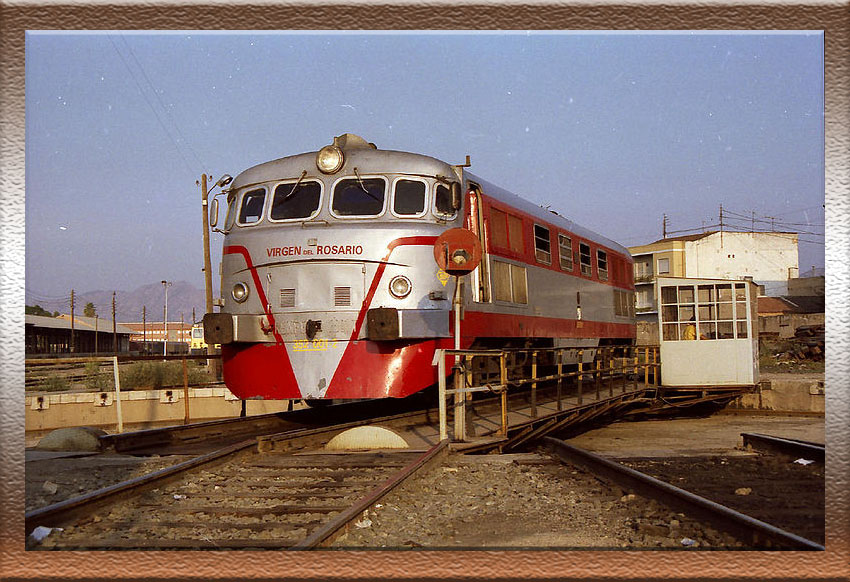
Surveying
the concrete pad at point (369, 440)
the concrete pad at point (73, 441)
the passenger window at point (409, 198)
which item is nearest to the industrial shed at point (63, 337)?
the concrete pad at point (73, 441)

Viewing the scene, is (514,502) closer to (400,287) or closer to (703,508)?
(703,508)

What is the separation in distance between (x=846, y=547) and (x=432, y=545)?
7.89 feet

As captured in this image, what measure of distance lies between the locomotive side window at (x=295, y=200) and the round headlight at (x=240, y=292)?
97 cm

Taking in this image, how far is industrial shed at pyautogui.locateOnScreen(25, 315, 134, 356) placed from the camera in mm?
42266

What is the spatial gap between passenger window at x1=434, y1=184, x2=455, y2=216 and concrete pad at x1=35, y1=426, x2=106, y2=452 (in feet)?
16.6

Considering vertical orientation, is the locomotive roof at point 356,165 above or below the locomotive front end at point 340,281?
above

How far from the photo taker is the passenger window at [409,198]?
33.3ft

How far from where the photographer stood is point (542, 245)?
1319cm

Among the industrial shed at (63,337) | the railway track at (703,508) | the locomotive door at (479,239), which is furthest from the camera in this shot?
the industrial shed at (63,337)

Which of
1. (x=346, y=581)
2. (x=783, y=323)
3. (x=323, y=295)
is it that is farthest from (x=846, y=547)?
(x=783, y=323)

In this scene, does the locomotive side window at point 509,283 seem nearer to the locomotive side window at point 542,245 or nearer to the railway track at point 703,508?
the locomotive side window at point 542,245

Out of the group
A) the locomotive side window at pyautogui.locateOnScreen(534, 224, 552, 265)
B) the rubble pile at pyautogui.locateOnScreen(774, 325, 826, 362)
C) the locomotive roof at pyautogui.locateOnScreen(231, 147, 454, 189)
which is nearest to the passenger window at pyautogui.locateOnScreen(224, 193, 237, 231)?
the locomotive roof at pyautogui.locateOnScreen(231, 147, 454, 189)

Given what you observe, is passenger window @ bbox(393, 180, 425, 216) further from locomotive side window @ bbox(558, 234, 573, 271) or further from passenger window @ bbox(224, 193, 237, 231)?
locomotive side window @ bbox(558, 234, 573, 271)

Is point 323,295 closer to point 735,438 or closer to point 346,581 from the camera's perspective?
point 346,581
